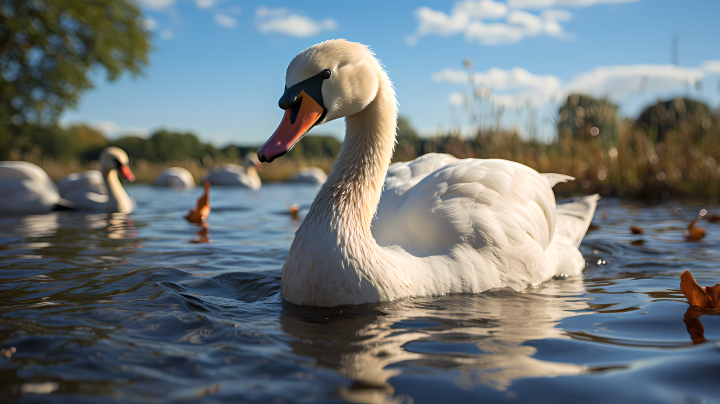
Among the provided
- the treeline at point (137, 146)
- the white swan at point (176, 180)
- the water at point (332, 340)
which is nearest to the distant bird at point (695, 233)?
the water at point (332, 340)

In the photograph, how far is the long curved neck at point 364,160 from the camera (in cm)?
291

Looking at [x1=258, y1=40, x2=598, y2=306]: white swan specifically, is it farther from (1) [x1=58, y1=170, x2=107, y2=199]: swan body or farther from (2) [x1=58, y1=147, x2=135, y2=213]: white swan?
(1) [x1=58, y1=170, x2=107, y2=199]: swan body

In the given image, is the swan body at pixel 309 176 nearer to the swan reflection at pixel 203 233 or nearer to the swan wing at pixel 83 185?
the swan wing at pixel 83 185

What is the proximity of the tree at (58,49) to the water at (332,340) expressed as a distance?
1967 cm

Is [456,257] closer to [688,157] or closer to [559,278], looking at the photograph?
[559,278]

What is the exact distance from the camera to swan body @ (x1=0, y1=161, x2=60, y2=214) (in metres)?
8.01

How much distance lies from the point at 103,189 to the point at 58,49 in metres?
15.6

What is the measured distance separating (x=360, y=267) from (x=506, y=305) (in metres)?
0.87

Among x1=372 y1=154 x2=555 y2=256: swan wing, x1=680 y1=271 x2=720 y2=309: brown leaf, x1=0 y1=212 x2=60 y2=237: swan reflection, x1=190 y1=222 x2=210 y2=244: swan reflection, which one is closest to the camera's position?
x1=680 y1=271 x2=720 y2=309: brown leaf

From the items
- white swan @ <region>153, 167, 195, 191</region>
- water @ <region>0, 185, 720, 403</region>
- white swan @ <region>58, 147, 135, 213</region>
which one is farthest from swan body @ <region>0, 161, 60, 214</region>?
white swan @ <region>153, 167, 195, 191</region>

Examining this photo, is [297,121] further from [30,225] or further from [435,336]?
[30,225]

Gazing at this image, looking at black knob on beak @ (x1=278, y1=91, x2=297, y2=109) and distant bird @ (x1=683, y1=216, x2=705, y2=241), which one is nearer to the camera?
black knob on beak @ (x1=278, y1=91, x2=297, y2=109)

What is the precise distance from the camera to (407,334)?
2268 mm

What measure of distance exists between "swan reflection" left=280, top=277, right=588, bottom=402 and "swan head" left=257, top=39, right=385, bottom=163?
2.97ft
